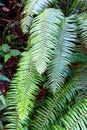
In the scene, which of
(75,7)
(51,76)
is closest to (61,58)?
(51,76)

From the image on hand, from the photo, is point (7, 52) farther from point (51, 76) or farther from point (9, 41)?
point (51, 76)

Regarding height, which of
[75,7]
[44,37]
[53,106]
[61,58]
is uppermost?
[75,7]

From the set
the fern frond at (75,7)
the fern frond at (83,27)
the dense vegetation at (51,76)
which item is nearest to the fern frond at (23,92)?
the dense vegetation at (51,76)

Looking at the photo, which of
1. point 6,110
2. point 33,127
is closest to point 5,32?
point 6,110

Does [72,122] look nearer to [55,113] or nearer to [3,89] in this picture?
[55,113]

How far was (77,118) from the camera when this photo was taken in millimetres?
2754

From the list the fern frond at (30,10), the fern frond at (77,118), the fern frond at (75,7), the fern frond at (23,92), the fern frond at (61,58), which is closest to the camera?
the fern frond at (77,118)

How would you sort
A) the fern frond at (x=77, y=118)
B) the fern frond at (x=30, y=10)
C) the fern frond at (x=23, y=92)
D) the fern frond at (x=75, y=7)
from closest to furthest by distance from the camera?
the fern frond at (x=77, y=118) → the fern frond at (x=23, y=92) → the fern frond at (x=30, y=10) → the fern frond at (x=75, y=7)

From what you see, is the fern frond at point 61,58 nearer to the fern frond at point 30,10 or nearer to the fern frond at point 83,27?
the fern frond at point 83,27

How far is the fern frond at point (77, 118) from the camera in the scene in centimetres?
271

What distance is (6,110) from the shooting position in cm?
316

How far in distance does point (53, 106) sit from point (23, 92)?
0.37 m

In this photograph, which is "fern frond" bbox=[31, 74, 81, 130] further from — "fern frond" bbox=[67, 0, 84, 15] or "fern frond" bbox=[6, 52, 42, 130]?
"fern frond" bbox=[67, 0, 84, 15]

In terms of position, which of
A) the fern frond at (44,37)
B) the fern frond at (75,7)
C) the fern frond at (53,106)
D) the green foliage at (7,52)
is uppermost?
the fern frond at (75,7)
